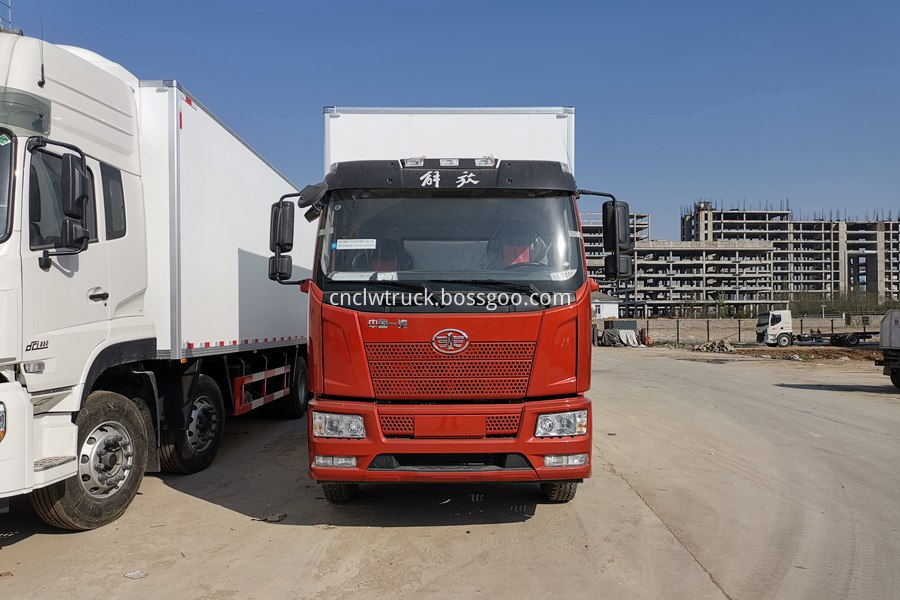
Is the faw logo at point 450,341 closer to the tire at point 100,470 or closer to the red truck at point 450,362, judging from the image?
the red truck at point 450,362

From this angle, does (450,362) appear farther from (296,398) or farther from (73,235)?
(296,398)

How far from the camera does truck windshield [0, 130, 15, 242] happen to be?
13.3ft

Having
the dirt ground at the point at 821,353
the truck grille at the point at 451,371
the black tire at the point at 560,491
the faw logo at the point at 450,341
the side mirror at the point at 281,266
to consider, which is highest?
the side mirror at the point at 281,266

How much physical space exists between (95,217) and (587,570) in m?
4.27

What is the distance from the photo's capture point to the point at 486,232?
15.9 feet

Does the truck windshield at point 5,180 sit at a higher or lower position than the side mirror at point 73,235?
higher

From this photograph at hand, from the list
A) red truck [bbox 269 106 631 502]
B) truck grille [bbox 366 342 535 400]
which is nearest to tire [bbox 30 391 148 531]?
red truck [bbox 269 106 631 502]

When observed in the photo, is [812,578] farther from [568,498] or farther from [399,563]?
[399,563]

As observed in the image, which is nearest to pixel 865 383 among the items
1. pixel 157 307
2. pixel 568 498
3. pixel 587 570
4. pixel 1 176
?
pixel 568 498

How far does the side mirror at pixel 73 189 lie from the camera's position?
4223 mm

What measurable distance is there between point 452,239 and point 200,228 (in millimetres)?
2730

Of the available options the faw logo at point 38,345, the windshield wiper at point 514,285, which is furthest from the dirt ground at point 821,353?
the faw logo at point 38,345

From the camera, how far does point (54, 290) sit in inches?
171

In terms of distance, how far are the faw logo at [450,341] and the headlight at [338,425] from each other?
73cm
